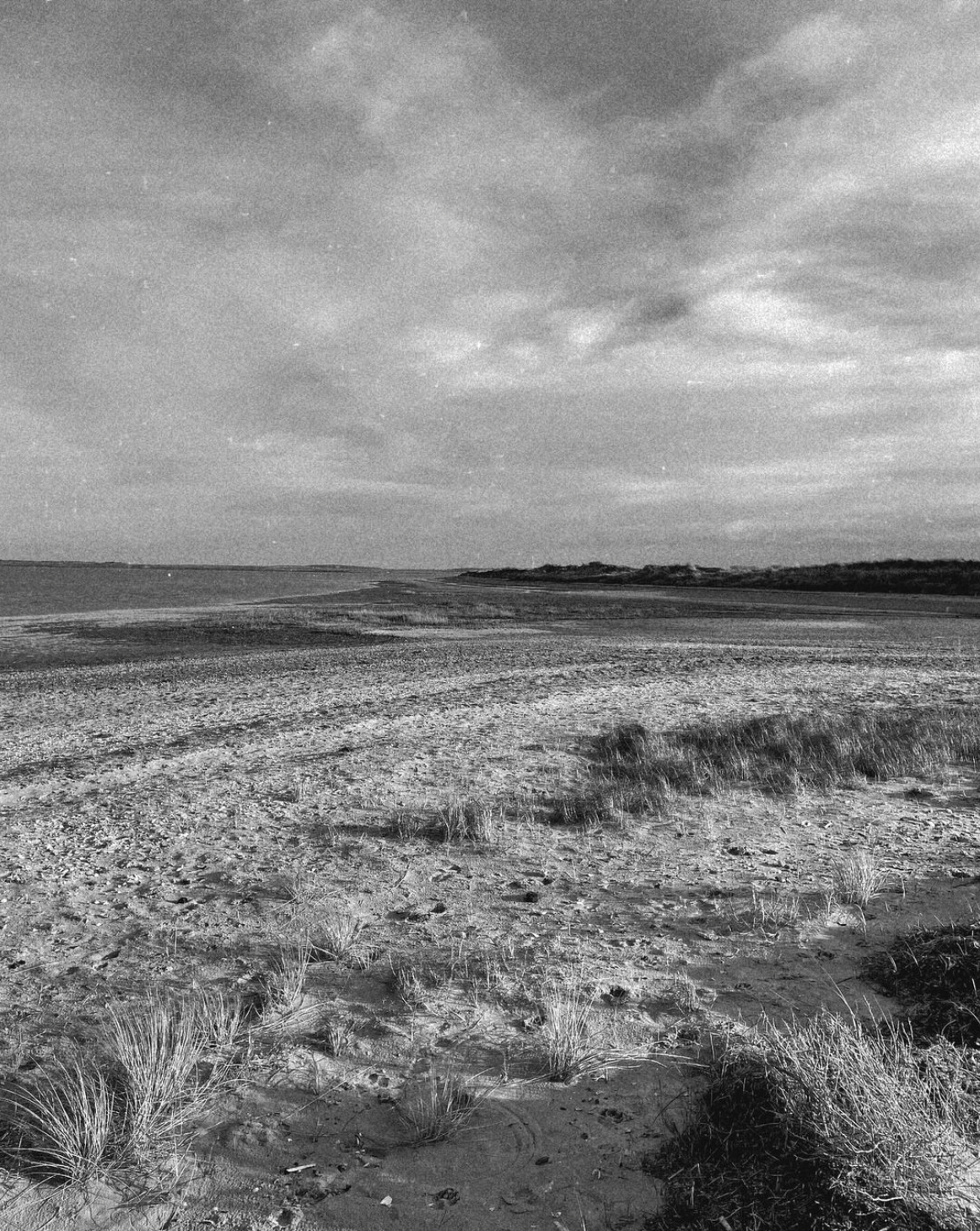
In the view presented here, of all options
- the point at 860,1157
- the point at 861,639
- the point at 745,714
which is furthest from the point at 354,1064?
the point at 861,639

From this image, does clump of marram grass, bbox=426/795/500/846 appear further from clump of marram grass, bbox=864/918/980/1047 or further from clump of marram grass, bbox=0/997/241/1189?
clump of marram grass, bbox=864/918/980/1047

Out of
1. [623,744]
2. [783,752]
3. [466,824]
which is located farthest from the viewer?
[623,744]

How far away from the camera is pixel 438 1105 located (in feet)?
12.0

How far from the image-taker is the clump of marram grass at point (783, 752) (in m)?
9.65

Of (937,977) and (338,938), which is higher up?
(937,977)

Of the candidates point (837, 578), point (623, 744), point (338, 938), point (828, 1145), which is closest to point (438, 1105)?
point (828, 1145)

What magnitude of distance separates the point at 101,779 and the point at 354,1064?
7383 millimetres

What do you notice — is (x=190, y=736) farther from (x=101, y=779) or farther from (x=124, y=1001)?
(x=124, y=1001)

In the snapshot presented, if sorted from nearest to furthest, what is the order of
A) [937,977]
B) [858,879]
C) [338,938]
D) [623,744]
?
[937,977] → [338,938] → [858,879] → [623,744]

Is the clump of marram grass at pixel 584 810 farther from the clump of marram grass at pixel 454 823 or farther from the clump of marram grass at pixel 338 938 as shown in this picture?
the clump of marram grass at pixel 338 938

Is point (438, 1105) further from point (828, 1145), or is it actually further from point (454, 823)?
point (454, 823)

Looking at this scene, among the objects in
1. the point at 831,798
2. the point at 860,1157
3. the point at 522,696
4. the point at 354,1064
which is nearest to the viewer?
the point at 860,1157

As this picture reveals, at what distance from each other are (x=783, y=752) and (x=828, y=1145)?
8.56m

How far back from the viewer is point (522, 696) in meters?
15.8
